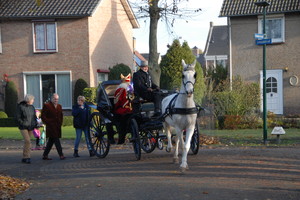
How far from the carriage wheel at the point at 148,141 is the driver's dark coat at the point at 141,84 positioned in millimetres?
1080

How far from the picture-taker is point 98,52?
2875 centimetres

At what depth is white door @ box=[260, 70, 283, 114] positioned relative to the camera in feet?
82.6

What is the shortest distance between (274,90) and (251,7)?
16.1 ft

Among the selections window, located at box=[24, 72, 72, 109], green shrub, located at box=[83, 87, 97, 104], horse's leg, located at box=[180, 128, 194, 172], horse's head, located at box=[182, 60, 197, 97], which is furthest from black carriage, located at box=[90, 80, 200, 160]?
window, located at box=[24, 72, 72, 109]

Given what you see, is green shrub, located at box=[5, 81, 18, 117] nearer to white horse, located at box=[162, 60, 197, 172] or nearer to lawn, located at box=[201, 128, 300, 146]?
lawn, located at box=[201, 128, 300, 146]

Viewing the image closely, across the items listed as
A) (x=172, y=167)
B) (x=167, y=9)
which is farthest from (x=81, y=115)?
(x=167, y=9)

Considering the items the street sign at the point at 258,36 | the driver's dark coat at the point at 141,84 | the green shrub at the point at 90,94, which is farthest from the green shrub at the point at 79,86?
the driver's dark coat at the point at 141,84

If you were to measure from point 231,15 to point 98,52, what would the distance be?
886cm

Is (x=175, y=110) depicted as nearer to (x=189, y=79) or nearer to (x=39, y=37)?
(x=189, y=79)

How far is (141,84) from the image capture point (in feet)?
35.7

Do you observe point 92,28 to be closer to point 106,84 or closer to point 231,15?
point 231,15

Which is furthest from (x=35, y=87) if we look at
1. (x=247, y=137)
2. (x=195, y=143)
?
(x=195, y=143)

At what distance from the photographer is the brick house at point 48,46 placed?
2714 cm

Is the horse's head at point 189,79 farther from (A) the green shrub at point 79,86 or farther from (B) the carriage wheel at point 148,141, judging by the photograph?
(A) the green shrub at point 79,86
